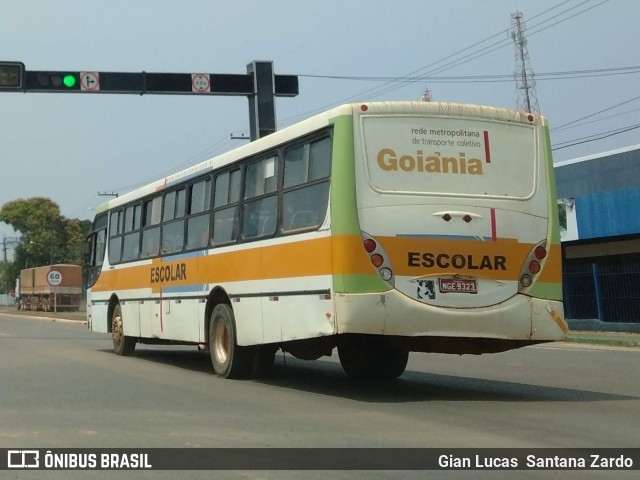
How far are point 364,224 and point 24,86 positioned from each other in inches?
643

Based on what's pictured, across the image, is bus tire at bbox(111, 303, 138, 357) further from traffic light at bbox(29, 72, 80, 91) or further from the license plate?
the license plate

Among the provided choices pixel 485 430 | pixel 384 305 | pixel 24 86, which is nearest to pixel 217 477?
pixel 485 430

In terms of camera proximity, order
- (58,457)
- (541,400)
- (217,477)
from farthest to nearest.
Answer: (541,400), (58,457), (217,477)

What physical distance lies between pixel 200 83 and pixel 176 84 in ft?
2.24

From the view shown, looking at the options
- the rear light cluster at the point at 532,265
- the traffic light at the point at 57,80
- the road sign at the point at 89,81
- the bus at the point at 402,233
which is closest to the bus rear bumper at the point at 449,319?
the bus at the point at 402,233

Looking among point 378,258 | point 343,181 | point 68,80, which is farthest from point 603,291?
point 343,181

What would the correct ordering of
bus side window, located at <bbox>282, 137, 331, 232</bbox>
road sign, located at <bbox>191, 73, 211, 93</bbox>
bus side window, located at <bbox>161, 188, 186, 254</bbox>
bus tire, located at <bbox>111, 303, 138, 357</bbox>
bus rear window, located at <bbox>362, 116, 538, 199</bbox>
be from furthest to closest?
road sign, located at <bbox>191, 73, 211, 93</bbox>, bus tire, located at <bbox>111, 303, 138, 357</bbox>, bus side window, located at <bbox>161, 188, 186, 254</bbox>, bus side window, located at <bbox>282, 137, 331, 232</bbox>, bus rear window, located at <bbox>362, 116, 538, 199</bbox>

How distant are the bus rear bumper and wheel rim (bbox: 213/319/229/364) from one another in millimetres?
3325

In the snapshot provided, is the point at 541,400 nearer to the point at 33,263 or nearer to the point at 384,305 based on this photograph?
the point at 384,305

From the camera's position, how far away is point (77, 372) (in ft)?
46.1

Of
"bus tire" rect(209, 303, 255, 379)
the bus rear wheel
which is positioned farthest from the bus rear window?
"bus tire" rect(209, 303, 255, 379)

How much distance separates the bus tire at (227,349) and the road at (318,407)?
26 centimetres

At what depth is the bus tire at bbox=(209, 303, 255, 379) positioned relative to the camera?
12461 millimetres

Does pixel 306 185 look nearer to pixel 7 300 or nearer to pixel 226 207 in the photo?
pixel 226 207
